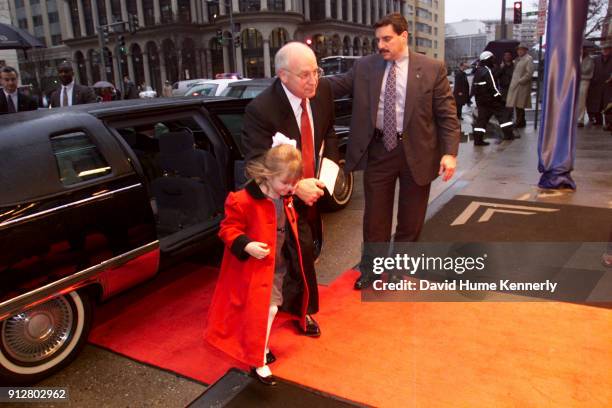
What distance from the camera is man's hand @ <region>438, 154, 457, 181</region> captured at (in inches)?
135

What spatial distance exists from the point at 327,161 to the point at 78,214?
1.53m

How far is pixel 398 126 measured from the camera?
354cm

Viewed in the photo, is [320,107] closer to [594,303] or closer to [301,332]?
[301,332]

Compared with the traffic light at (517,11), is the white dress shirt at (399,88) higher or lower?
lower

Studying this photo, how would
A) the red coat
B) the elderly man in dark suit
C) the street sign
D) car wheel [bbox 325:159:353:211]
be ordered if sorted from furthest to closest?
the street sign, car wheel [bbox 325:159:353:211], the elderly man in dark suit, the red coat

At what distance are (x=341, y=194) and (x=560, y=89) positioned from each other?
3.05 meters

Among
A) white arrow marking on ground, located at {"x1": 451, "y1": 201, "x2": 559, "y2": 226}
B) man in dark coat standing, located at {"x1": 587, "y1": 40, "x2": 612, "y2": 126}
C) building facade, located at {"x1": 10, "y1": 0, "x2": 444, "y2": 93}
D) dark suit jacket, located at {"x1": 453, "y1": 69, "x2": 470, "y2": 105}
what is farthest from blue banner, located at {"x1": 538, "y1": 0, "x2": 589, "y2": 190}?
building facade, located at {"x1": 10, "y1": 0, "x2": 444, "y2": 93}

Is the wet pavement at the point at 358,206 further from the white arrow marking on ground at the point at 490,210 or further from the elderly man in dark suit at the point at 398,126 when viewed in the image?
the elderly man in dark suit at the point at 398,126

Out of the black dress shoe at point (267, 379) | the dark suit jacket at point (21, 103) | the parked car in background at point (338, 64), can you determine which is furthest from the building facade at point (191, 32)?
the black dress shoe at point (267, 379)

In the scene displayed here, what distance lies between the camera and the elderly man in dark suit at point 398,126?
11.3 feet

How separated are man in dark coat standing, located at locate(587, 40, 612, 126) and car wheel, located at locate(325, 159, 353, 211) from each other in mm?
8254

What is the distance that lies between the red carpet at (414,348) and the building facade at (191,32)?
62.5 meters

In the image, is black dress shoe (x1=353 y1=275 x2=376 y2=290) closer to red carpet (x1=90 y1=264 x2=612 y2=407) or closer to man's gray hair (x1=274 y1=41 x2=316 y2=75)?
red carpet (x1=90 y1=264 x2=612 y2=407)

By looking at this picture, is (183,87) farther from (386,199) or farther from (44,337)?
(44,337)
